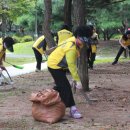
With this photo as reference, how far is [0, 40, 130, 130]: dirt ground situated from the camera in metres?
7.66

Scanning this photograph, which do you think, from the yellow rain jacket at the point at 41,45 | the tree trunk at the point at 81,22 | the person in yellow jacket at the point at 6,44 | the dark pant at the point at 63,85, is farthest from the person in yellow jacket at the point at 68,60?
the yellow rain jacket at the point at 41,45

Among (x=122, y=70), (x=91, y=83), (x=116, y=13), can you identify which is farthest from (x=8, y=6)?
(x=91, y=83)

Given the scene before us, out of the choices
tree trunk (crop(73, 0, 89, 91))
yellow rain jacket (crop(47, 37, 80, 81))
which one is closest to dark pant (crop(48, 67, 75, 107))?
yellow rain jacket (crop(47, 37, 80, 81))

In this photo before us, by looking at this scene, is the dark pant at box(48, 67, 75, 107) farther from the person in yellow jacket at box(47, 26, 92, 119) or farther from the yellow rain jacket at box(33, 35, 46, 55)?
the yellow rain jacket at box(33, 35, 46, 55)

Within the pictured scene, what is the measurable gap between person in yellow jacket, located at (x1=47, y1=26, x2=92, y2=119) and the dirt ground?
0.41 m

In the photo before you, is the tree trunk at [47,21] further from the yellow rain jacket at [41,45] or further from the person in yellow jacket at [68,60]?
the person in yellow jacket at [68,60]

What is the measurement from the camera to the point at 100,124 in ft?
25.3

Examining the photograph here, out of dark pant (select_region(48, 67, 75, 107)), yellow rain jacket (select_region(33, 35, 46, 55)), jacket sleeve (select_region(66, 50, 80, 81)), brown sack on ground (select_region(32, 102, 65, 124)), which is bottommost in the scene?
yellow rain jacket (select_region(33, 35, 46, 55))

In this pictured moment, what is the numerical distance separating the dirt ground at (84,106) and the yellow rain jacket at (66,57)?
847mm

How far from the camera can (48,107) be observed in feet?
26.1

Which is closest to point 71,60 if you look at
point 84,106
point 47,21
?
point 84,106

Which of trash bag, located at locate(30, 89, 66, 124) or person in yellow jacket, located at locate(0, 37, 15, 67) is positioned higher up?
person in yellow jacket, located at locate(0, 37, 15, 67)

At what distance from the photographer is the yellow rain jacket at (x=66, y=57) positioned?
7684 millimetres

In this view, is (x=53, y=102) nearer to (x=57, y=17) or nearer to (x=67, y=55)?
(x=67, y=55)
